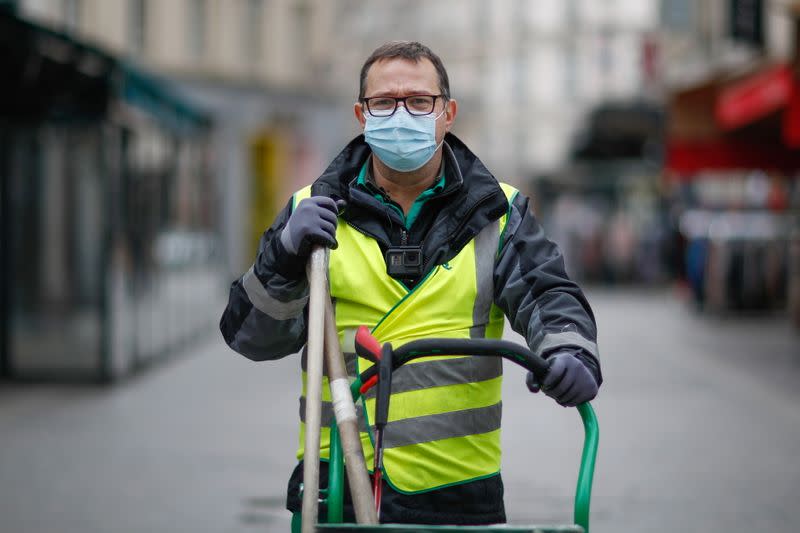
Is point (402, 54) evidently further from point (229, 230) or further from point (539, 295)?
point (229, 230)

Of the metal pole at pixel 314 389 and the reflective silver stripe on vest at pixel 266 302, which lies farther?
the reflective silver stripe on vest at pixel 266 302

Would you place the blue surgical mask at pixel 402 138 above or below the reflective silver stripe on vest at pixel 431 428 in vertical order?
above

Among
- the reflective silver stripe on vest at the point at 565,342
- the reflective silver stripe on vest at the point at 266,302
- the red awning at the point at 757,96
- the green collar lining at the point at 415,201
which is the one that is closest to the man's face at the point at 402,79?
the green collar lining at the point at 415,201

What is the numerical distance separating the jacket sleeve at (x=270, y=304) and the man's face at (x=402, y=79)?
0.34 metres

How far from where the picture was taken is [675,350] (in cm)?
1555

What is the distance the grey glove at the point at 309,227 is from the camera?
2.82 m

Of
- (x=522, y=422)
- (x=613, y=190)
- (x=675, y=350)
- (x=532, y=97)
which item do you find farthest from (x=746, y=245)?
(x=532, y=97)

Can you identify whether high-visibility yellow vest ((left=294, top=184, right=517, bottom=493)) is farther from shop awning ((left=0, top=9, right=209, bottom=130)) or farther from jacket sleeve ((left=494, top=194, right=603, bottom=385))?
shop awning ((left=0, top=9, right=209, bottom=130))

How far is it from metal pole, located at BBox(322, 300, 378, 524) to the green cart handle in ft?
0.21

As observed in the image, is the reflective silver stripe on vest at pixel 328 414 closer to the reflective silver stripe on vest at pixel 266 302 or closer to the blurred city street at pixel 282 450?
the reflective silver stripe on vest at pixel 266 302

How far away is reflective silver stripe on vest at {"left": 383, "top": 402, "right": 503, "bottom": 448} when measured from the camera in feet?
10.0

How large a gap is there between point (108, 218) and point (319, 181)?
29.1ft

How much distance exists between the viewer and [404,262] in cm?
309

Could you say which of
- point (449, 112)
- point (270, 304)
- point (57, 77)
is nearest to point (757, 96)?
point (57, 77)
